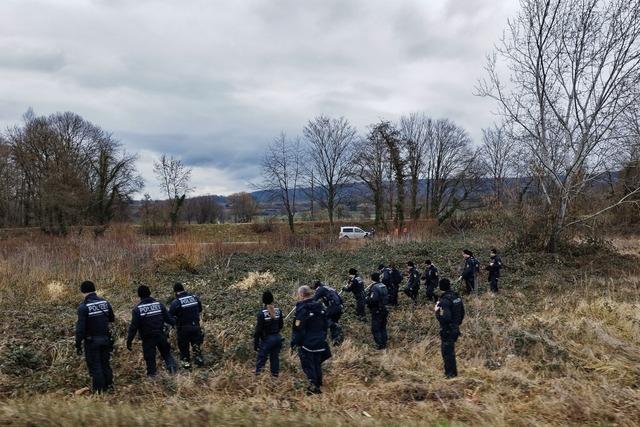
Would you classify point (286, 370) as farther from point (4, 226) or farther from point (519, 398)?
point (4, 226)

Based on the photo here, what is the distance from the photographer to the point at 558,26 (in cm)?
1986

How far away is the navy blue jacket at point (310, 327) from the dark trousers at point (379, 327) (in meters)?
3.39

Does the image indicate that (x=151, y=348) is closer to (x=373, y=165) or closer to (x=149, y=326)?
(x=149, y=326)

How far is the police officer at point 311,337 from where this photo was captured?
780 centimetres

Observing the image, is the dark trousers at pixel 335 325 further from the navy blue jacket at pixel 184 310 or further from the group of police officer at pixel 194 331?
the navy blue jacket at pixel 184 310

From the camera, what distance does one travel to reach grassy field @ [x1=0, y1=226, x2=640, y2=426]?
5.01m

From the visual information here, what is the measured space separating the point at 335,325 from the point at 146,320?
14.6ft

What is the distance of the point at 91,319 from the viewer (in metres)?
7.87

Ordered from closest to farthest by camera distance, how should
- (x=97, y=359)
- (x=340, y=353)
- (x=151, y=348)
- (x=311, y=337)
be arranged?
(x=311, y=337)
(x=97, y=359)
(x=151, y=348)
(x=340, y=353)

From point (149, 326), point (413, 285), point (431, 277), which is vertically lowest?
point (413, 285)

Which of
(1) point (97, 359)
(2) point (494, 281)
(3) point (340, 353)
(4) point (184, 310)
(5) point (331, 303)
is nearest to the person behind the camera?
(1) point (97, 359)

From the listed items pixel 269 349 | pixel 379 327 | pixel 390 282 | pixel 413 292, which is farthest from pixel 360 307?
pixel 269 349

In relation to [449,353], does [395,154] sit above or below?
above

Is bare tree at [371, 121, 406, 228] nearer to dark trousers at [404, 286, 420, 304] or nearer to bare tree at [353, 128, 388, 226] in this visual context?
bare tree at [353, 128, 388, 226]
